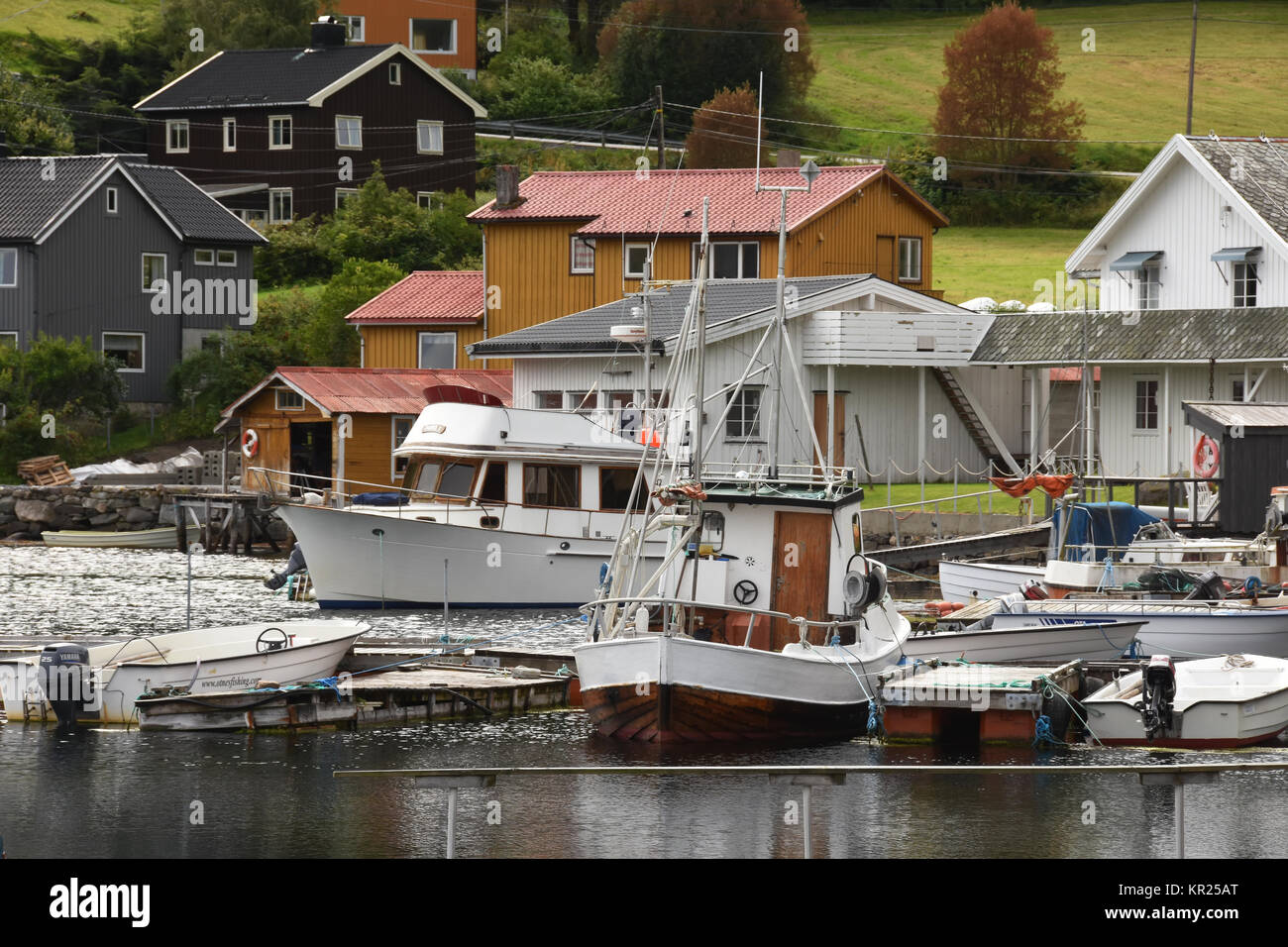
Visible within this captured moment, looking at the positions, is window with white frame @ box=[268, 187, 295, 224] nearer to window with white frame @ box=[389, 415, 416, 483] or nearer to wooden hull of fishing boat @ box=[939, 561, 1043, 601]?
window with white frame @ box=[389, 415, 416, 483]

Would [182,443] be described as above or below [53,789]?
above

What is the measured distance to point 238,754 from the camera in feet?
73.5

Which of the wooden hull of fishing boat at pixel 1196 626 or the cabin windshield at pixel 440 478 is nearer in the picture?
the wooden hull of fishing boat at pixel 1196 626

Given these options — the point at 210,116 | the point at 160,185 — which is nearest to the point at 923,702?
the point at 160,185

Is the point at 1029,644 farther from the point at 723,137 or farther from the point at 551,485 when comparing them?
the point at 723,137

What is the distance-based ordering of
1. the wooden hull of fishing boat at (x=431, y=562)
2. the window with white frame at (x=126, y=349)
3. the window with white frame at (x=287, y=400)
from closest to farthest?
the wooden hull of fishing boat at (x=431, y=562) → the window with white frame at (x=287, y=400) → the window with white frame at (x=126, y=349)

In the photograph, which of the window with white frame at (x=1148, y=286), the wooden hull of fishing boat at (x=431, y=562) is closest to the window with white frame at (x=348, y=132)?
the window with white frame at (x=1148, y=286)

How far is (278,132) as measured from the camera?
247ft

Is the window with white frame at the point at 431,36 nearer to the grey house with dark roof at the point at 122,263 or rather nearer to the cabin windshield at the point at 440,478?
the grey house with dark roof at the point at 122,263

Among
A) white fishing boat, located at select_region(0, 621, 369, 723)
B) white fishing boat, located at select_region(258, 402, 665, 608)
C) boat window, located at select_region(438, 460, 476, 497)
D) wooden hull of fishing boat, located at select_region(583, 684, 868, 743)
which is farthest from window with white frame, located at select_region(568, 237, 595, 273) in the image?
wooden hull of fishing boat, located at select_region(583, 684, 868, 743)

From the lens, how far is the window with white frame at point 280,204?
75562mm

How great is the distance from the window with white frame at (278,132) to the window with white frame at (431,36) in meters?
21.8
